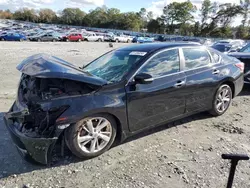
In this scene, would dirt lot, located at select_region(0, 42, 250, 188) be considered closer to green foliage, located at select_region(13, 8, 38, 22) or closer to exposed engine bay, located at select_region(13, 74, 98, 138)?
exposed engine bay, located at select_region(13, 74, 98, 138)

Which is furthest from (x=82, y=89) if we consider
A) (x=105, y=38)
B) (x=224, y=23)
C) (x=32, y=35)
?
(x=224, y=23)

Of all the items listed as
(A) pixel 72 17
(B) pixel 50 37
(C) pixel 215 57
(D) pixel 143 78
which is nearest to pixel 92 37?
(B) pixel 50 37

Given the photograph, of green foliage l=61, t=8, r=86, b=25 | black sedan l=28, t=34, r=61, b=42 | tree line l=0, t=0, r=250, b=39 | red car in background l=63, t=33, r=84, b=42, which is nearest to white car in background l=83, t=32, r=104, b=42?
red car in background l=63, t=33, r=84, b=42

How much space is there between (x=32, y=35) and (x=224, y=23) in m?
61.7

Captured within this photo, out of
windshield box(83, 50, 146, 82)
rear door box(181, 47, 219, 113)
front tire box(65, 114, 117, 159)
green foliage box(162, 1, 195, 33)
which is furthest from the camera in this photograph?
green foliage box(162, 1, 195, 33)

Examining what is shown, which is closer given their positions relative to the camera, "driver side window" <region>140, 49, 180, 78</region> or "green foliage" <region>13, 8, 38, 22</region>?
"driver side window" <region>140, 49, 180, 78</region>

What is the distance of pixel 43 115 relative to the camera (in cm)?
302

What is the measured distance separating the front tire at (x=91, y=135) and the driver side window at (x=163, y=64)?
978 mm

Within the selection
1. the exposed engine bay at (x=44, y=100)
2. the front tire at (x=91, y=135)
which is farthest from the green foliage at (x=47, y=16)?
the front tire at (x=91, y=135)

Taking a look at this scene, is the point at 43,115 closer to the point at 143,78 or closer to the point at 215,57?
the point at 143,78

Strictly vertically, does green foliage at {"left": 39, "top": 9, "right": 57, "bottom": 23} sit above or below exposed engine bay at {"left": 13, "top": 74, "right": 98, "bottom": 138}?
above

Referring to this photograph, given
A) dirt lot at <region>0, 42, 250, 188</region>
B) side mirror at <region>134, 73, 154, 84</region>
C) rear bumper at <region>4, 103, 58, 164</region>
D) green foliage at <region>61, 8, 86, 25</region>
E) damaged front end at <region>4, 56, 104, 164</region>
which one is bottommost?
dirt lot at <region>0, 42, 250, 188</region>

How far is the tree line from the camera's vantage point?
241ft

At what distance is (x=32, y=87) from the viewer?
3395mm
